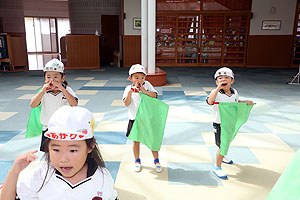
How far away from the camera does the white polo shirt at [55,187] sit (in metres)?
1.19

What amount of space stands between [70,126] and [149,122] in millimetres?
1462

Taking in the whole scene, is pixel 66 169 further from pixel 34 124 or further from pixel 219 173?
pixel 219 173

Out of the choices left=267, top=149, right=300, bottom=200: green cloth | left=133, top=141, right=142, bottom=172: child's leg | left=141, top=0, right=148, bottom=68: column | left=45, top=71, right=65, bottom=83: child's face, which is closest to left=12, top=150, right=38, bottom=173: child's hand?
left=267, top=149, right=300, bottom=200: green cloth

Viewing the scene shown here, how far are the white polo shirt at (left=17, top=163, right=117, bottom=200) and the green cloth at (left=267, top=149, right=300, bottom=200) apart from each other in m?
0.76

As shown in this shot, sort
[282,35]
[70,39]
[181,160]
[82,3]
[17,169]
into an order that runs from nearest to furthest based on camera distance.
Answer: [17,169]
[181,160]
[70,39]
[282,35]
[82,3]

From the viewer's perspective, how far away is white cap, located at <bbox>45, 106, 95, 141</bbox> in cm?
112

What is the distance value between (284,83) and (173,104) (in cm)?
417

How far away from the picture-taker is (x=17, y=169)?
3.64 ft

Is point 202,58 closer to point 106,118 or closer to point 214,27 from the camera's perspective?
point 214,27

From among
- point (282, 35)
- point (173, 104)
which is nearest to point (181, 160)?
point (173, 104)

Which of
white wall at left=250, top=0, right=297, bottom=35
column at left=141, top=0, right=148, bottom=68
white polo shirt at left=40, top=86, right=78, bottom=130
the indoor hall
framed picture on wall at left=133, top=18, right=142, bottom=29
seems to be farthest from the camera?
framed picture on wall at left=133, top=18, right=142, bottom=29

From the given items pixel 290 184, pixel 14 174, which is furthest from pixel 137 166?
pixel 290 184

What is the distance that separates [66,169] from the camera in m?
1.15

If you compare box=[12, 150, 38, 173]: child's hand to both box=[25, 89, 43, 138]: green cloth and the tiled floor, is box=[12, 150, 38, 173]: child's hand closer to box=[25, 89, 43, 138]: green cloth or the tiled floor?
the tiled floor
